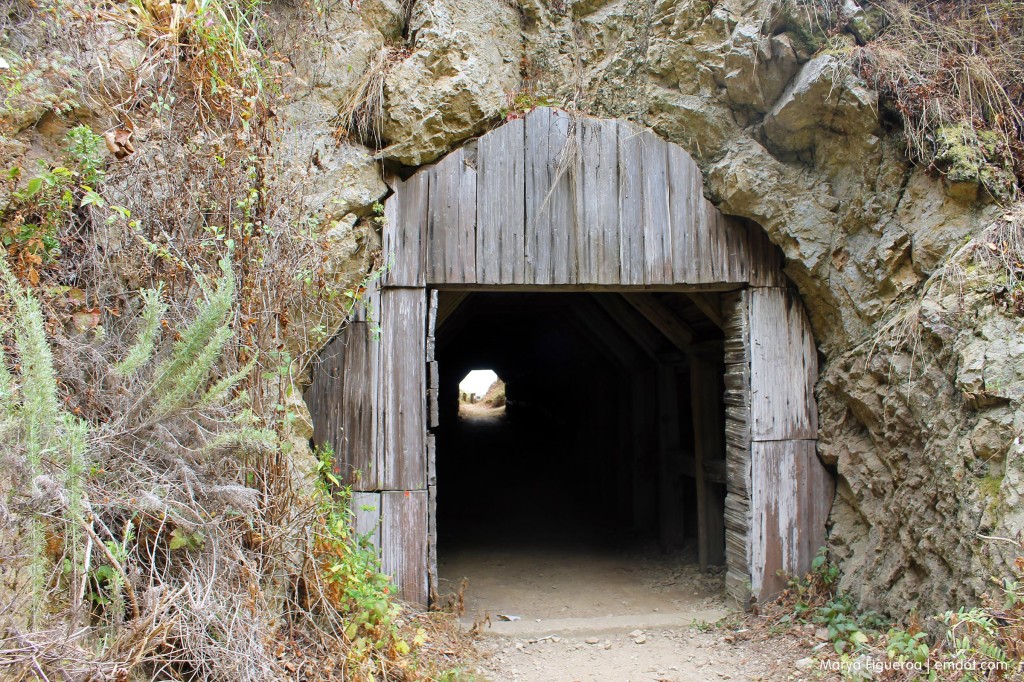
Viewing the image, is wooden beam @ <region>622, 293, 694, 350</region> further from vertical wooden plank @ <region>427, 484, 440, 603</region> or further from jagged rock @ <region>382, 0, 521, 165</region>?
vertical wooden plank @ <region>427, 484, 440, 603</region>

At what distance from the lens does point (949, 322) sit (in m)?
3.70

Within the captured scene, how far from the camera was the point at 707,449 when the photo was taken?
20.3 feet

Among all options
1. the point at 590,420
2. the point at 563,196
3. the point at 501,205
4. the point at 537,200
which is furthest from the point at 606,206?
the point at 590,420

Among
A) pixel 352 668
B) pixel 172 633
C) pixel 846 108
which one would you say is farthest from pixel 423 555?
pixel 846 108

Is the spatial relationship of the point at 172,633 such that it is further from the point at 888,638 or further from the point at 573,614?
the point at 888,638

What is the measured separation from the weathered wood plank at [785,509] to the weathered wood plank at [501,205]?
223cm

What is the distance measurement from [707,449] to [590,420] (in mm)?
3253

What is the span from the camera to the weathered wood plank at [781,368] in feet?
15.7

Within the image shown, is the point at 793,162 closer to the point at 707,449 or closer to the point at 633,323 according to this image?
the point at 633,323

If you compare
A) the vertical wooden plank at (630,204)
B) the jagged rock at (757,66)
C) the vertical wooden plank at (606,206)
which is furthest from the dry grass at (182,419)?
the jagged rock at (757,66)

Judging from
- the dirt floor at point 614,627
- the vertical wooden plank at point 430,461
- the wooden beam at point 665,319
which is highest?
the wooden beam at point 665,319

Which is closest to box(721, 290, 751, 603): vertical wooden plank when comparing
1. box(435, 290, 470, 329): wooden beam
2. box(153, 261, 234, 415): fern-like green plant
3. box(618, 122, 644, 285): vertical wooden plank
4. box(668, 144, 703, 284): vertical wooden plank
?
box(668, 144, 703, 284): vertical wooden plank

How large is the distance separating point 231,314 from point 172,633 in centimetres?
135

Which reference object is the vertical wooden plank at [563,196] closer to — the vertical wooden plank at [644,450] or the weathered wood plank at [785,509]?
the weathered wood plank at [785,509]
